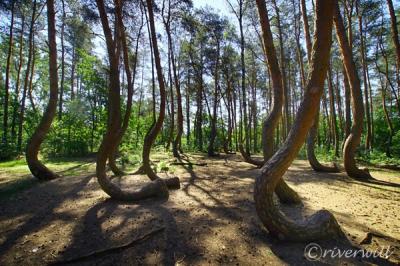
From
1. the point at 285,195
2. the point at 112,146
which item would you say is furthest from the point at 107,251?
the point at 285,195

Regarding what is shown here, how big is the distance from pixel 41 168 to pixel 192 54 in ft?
46.2

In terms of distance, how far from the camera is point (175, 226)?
12.5ft

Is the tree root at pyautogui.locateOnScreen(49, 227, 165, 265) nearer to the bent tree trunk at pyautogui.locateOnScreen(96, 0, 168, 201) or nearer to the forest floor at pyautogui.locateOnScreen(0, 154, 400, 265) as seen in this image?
the forest floor at pyautogui.locateOnScreen(0, 154, 400, 265)

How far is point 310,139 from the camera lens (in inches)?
373

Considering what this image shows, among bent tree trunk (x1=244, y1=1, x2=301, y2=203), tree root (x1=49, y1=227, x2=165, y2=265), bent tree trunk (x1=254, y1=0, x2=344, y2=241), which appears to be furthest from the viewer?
bent tree trunk (x1=244, y1=1, x2=301, y2=203)

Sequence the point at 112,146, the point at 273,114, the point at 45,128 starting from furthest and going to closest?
1. the point at 45,128
2. the point at 112,146
3. the point at 273,114

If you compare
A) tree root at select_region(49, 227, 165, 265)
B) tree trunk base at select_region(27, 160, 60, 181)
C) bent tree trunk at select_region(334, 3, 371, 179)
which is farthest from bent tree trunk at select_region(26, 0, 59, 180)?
bent tree trunk at select_region(334, 3, 371, 179)

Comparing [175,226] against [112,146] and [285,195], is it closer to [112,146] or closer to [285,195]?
[112,146]

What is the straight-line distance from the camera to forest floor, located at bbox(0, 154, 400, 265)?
9.75 feet

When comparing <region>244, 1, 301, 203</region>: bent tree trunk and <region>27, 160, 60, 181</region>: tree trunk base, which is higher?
<region>244, 1, 301, 203</region>: bent tree trunk

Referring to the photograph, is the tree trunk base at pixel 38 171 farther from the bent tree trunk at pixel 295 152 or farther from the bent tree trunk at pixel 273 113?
the bent tree trunk at pixel 295 152

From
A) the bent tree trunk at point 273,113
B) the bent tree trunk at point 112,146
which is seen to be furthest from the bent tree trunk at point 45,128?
the bent tree trunk at point 273,113

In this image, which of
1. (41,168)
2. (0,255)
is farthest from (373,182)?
(41,168)

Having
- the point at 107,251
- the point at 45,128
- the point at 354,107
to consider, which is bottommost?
the point at 107,251
